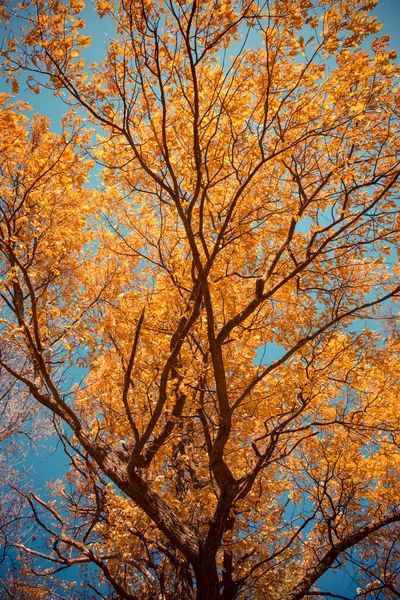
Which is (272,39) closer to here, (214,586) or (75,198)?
(75,198)

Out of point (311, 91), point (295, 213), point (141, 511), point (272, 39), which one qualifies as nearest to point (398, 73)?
point (311, 91)

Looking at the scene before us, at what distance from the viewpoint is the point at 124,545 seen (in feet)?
11.3

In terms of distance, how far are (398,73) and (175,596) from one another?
5.83 m

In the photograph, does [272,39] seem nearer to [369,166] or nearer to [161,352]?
[369,166]

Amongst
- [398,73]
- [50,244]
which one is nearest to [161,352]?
[50,244]

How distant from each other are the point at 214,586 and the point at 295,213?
3922 millimetres

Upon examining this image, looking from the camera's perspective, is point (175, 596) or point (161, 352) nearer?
point (175, 596)

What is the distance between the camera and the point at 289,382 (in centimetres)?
388

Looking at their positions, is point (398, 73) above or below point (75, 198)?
above

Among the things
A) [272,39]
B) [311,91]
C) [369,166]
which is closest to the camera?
[272,39]

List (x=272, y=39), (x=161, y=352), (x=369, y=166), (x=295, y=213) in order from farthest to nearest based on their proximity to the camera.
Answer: (x=161, y=352)
(x=369, y=166)
(x=295, y=213)
(x=272, y=39)

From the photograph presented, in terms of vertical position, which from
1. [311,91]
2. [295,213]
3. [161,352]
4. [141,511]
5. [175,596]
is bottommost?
[175,596]

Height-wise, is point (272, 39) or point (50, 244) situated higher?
point (272, 39)

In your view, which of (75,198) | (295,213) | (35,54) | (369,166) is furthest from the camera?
(75,198)
